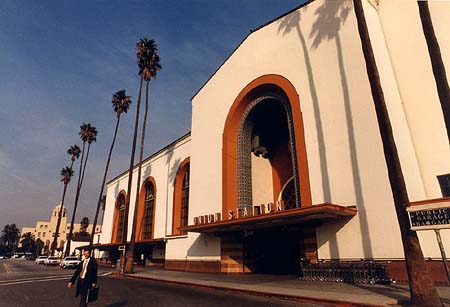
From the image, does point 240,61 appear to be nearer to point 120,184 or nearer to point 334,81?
point 334,81

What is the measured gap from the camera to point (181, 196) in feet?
113

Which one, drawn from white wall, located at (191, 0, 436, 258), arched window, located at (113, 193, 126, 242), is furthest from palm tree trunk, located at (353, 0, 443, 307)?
arched window, located at (113, 193, 126, 242)

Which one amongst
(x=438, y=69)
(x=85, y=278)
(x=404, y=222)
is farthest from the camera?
(x=438, y=69)

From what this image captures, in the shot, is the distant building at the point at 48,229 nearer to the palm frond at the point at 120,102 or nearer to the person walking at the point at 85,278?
the palm frond at the point at 120,102

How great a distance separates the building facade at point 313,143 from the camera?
15.4 metres

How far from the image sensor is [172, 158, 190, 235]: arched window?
1323 inches

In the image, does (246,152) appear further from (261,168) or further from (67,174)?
(67,174)

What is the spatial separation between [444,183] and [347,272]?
274 inches

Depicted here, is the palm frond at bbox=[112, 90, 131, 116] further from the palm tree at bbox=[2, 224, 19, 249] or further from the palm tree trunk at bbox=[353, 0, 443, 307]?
the palm tree at bbox=[2, 224, 19, 249]

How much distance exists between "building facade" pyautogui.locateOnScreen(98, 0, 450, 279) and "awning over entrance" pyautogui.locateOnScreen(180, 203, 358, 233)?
7cm

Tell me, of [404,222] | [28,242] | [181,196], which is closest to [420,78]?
[404,222]

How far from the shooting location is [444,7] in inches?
679

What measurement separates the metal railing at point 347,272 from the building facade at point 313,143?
0.46 metres

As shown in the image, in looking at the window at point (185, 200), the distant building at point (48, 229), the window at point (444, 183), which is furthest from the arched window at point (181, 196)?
the distant building at point (48, 229)
